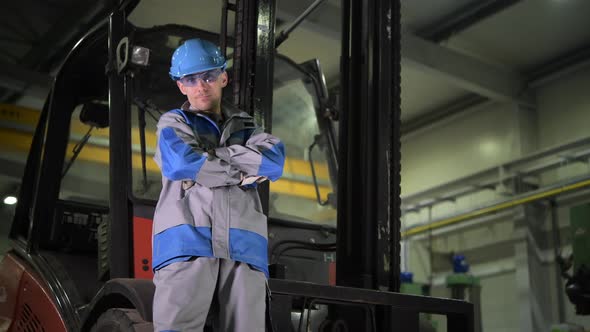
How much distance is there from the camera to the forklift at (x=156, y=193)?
120 inches

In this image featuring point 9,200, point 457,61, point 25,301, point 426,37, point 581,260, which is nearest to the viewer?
point 25,301

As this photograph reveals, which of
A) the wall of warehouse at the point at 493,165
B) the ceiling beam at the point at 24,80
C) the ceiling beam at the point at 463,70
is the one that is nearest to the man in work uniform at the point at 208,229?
the ceiling beam at the point at 463,70

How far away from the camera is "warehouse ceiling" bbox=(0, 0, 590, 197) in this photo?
10.1m

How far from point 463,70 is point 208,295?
31.8 feet

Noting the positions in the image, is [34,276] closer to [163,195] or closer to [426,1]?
[163,195]

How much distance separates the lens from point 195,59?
2.52 meters

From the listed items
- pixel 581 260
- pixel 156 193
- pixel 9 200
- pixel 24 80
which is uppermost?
pixel 24 80

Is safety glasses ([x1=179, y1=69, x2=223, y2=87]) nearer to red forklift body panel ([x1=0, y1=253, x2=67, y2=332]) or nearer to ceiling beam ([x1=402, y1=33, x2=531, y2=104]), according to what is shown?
red forklift body panel ([x1=0, y1=253, x2=67, y2=332])

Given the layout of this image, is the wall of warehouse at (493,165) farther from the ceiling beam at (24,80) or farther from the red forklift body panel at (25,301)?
the red forklift body panel at (25,301)

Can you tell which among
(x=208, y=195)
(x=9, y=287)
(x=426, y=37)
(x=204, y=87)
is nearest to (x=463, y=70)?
(x=426, y=37)

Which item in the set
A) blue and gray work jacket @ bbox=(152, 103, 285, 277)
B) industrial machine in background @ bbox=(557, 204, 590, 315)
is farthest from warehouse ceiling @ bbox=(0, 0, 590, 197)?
blue and gray work jacket @ bbox=(152, 103, 285, 277)

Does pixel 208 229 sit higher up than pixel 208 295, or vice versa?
pixel 208 229

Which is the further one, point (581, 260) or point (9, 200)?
point (581, 260)

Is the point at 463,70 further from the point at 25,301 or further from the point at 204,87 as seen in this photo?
the point at 204,87
